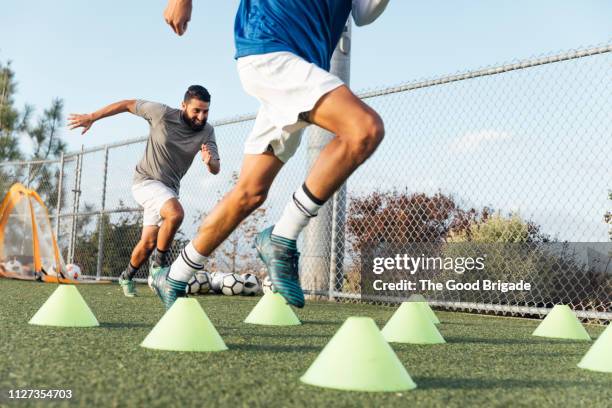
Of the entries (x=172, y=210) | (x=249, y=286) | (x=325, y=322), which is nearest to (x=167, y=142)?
(x=172, y=210)

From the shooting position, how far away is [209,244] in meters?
3.43

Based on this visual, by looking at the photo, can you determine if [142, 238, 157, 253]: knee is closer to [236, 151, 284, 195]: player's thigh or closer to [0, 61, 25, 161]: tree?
[236, 151, 284, 195]: player's thigh

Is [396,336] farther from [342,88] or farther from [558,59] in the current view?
[558,59]

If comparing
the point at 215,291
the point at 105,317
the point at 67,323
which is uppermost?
the point at 67,323

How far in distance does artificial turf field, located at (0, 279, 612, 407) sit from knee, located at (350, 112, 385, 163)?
0.92 m

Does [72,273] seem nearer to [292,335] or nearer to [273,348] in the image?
[292,335]

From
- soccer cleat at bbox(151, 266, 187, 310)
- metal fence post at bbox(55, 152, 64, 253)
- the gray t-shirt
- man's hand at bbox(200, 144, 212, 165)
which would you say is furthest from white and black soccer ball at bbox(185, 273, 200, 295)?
metal fence post at bbox(55, 152, 64, 253)

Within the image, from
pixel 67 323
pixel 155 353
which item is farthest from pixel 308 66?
pixel 67 323

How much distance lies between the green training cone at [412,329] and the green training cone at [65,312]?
165cm

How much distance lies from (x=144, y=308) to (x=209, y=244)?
2.09 meters

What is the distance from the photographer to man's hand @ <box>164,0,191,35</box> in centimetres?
312

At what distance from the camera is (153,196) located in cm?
680

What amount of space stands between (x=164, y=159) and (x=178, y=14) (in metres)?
3.94

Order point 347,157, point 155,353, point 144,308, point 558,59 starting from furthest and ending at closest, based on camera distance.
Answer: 1. point 558,59
2. point 144,308
3. point 347,157
4. point 155,353
